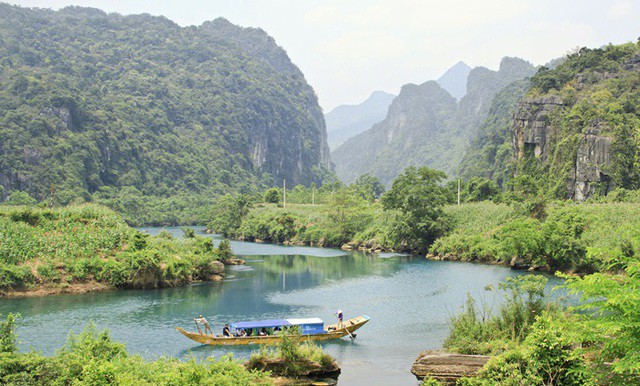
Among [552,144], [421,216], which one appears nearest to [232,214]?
[421,216]

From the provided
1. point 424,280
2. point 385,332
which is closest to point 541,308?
point 385,332

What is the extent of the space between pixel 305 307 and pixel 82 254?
1424 cm

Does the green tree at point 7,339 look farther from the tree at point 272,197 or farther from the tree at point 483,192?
the tree at point 272,197

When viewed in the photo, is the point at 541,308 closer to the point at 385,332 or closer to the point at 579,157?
the point at 385,332

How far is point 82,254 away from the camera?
1441 inches

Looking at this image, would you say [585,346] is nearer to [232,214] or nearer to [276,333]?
[276,333]

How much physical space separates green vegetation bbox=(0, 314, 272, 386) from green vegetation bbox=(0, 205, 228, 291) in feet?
65.3

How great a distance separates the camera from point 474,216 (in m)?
58.7

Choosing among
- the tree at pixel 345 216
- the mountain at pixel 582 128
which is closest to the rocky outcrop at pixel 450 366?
the mountain at pixel 582 128

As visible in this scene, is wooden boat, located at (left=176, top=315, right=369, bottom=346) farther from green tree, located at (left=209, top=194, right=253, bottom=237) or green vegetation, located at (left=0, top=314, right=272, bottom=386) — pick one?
green tree, located at (left=209, top=194, right=253, bottom=237)

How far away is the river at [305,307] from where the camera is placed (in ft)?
76.3

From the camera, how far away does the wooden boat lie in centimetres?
2366

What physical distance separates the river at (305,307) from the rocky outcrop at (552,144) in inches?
1000

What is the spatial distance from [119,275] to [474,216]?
114 feet
